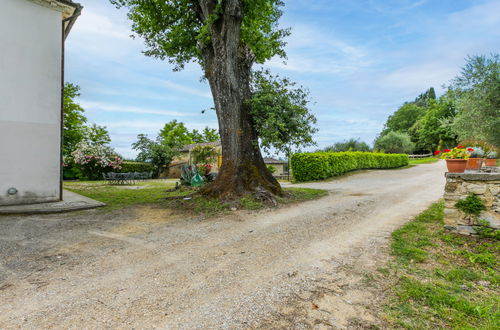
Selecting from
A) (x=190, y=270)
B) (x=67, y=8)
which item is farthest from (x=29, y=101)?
(x=190, y=270)

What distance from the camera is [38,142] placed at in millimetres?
7457

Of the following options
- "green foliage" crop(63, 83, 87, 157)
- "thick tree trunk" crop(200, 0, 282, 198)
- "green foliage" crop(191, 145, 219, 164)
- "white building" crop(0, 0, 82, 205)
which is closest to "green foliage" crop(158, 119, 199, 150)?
"green foliage" crop(63, 83, 87, 157)

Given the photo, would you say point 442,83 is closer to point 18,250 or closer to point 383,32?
point 383,32

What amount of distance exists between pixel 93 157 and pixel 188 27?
13557 mm

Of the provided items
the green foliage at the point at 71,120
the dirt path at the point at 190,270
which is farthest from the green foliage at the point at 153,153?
the dirt path at the point at 190,270

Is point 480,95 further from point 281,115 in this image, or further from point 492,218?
point 281,115

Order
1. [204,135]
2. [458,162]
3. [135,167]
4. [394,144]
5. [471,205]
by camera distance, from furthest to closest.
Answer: [204,135] → [394,144] → [135,167] → [458,162] → [471,205]

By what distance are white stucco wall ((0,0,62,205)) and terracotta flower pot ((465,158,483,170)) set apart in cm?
1082

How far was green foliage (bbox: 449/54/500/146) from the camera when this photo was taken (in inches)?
291

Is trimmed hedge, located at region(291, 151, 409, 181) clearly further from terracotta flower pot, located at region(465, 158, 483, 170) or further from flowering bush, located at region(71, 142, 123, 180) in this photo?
flowering bush, located at region(71, 142, 123, 180)

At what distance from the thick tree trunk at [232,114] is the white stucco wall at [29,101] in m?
4.81

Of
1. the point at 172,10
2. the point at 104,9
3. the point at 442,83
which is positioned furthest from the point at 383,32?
the point at 104,9

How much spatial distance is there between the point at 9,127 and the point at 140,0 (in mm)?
5884

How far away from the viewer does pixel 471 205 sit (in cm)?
399
